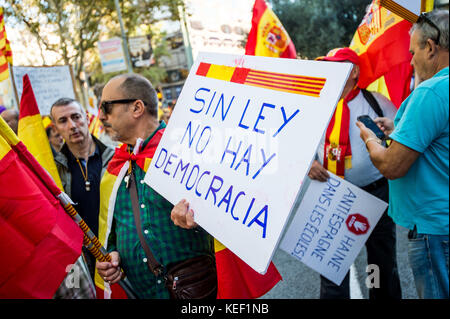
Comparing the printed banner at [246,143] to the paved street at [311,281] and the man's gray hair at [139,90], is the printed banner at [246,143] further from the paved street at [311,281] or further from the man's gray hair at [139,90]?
the paved street at [311,281]

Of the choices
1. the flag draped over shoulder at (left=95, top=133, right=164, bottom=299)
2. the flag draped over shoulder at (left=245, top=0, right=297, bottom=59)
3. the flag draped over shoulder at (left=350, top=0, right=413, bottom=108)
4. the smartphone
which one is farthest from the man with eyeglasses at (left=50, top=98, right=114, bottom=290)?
the flag draped over shoulder at (left=350, top=0, right=413, bottom=108)

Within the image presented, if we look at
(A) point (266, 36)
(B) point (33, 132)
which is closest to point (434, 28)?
(A) point (266, 36)

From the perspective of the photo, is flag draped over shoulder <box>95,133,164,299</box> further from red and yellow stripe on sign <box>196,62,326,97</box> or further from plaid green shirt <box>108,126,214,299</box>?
red and yellow stripe on sign <box>196,62,326,97</box>

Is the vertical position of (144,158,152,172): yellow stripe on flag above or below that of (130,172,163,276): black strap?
above

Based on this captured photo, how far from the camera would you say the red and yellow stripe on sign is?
1.27 m

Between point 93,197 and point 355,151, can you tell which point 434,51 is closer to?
point 355,151

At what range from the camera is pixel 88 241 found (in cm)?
169

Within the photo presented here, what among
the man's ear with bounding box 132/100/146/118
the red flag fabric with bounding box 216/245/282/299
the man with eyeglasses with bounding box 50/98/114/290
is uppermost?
the man's ear with bounding box 132/100/146/118

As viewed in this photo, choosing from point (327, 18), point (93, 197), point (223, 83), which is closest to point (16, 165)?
point (223, 83)

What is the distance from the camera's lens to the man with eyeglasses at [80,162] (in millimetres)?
2797

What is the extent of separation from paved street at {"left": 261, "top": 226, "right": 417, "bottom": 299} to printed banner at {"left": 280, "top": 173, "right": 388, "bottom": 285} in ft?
2.79

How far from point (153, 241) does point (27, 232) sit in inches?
25.4

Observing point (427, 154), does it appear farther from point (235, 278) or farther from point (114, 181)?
point (114, 181)

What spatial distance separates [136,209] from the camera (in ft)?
6.42
